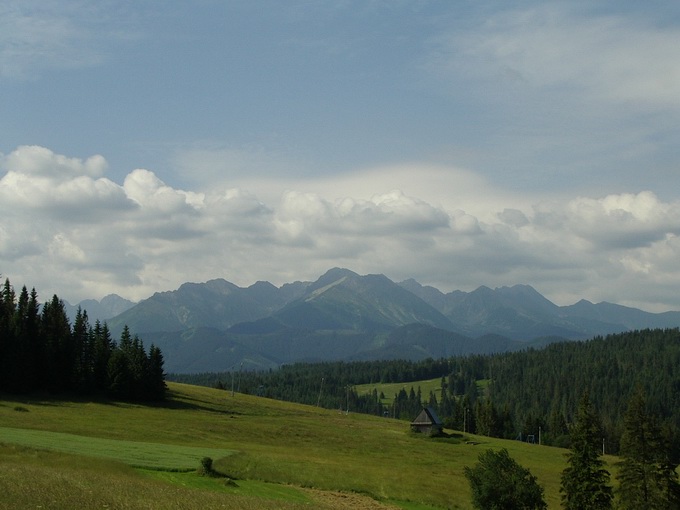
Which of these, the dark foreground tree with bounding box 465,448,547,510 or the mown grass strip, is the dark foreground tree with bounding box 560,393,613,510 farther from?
the mown grass strip

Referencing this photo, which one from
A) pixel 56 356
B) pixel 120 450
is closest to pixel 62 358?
pixel 56 356

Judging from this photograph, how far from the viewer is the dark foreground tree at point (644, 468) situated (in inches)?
2630

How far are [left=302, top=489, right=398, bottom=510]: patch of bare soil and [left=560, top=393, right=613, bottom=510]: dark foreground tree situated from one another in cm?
1875

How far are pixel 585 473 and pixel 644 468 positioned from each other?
39.7 feet

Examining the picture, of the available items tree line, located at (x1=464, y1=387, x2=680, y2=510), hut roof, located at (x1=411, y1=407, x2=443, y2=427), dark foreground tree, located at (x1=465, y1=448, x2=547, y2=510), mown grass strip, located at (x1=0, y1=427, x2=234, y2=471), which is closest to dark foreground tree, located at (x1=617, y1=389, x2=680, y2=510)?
tree line, located at (x1=464, y1=387, x2=680, y2=510)

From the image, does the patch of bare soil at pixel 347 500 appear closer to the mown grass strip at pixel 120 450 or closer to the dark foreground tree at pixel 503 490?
the dark foreground tree at pixel 503 490

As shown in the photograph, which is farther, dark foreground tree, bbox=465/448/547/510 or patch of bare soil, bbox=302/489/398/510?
dark foreground tree, bbox=465/448/547/510

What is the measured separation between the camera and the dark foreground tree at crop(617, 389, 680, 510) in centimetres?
6681

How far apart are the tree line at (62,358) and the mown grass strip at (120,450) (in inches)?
1743

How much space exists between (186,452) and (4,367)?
5517cm

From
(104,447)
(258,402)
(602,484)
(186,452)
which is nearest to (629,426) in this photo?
(602,484)

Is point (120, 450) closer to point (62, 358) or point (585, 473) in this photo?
point (585, 473)

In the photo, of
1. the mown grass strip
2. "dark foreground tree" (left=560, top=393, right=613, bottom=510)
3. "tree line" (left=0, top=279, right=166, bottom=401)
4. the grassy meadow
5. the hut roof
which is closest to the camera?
the grassy meadow

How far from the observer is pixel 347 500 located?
158 feet
